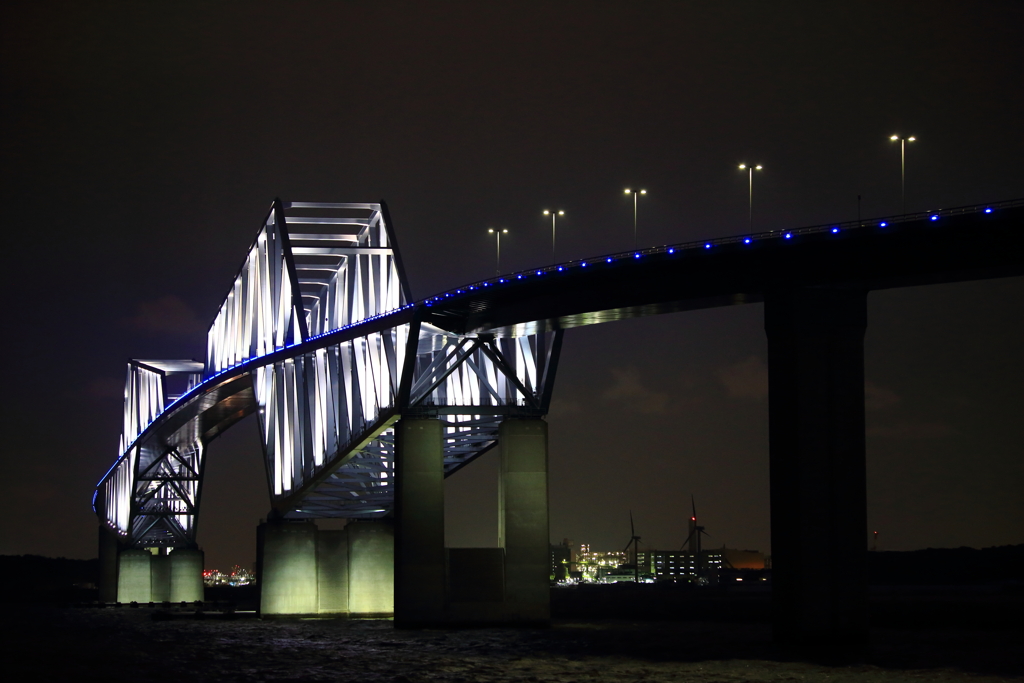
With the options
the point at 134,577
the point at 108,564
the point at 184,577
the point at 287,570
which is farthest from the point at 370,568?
the point at 108,564

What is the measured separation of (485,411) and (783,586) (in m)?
24.6

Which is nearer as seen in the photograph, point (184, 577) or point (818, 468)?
point (818, 468)

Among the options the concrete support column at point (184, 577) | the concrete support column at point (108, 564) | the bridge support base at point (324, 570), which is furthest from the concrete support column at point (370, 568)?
the concrete support column at point (108, 564)

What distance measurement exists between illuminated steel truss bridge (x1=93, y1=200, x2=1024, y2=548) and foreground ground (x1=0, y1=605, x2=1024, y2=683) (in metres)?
10.6

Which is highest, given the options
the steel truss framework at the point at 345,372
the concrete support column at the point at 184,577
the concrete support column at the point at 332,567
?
the steel truss framework at the point at 345,372

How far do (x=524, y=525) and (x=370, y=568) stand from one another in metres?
19.8

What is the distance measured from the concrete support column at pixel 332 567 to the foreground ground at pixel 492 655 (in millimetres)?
5475

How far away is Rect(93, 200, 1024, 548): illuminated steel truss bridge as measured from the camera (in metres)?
52.9

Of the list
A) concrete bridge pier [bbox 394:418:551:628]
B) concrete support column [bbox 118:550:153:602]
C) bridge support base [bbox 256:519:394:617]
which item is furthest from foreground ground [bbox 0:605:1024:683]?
concrete support column [bbox 118:550:153:602]

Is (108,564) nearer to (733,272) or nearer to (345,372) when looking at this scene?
(345,372)

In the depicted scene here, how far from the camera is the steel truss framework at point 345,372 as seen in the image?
245 feet

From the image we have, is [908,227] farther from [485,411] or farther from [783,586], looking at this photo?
[485,411]

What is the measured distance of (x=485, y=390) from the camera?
3049 inches

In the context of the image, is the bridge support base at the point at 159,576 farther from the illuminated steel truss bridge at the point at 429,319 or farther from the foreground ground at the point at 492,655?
the foreground ground at the point at 492,655
